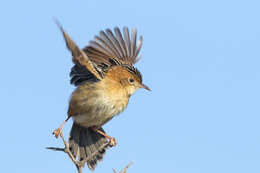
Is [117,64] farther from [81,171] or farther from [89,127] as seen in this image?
[81,171]

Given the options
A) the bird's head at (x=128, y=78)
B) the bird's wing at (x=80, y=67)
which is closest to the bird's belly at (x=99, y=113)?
the bird's head at (x=128, y=78)

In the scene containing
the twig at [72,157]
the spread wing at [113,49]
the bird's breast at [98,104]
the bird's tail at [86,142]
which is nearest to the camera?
the twig at [72,157]

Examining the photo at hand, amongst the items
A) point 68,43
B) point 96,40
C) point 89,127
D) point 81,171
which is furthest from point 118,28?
point 81,171

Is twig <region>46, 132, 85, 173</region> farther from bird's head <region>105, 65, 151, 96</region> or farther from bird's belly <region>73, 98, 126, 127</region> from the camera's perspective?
bird's head <region>105, 65, 151, 96</region>

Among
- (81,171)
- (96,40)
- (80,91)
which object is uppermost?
(96,40)

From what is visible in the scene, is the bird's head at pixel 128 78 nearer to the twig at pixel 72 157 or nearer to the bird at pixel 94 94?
the bird at pixel 94 94

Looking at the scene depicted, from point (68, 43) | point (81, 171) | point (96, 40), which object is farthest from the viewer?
point (96, 40)

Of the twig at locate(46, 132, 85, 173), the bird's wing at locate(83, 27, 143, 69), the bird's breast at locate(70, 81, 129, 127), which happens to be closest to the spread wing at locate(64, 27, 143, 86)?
the bird's wing at locate(83, 27, 143, 69)

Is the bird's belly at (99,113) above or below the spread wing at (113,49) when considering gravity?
below
